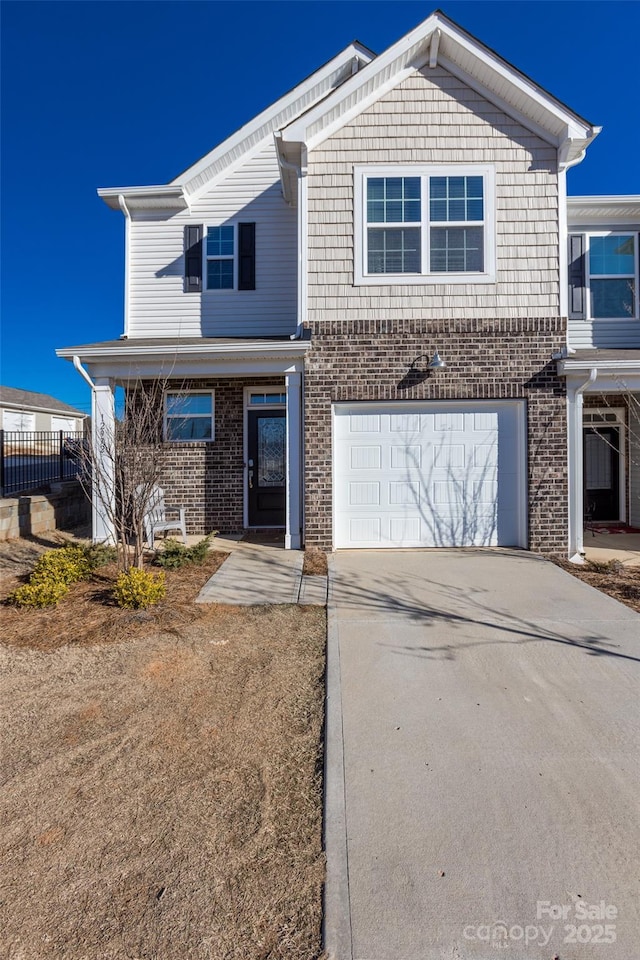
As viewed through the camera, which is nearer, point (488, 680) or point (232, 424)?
point (488, 680)

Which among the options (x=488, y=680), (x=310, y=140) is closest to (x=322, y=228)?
(x=310, y=140)

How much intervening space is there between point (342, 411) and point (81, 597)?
466 cm

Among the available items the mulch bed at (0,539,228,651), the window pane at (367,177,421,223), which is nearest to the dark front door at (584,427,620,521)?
the window pane at (367,177,421,223)

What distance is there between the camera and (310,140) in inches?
322

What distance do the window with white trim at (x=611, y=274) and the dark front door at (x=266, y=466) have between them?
6.32 m

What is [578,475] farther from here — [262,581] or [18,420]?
[18,420]

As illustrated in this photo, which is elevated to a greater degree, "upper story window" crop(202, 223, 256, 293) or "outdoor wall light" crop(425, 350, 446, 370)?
"upper story window" crop(202, 223, 256, 293)

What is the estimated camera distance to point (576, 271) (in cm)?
979

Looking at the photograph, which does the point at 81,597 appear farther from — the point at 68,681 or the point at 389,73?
the point at 389,73

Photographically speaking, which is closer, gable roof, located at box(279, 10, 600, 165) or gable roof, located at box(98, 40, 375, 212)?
gable roof, located at box(279, 10, 600, 165)

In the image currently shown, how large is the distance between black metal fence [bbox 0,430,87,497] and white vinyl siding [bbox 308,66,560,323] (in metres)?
5.93

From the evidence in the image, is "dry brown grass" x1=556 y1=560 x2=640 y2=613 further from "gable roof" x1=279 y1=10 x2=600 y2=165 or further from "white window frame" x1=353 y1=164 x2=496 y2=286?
"gable roof" x1=279 y1=10 x2=600 y2=165

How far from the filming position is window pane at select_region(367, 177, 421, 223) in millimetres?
8250

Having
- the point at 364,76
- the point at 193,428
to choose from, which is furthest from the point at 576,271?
the point at 193,428
